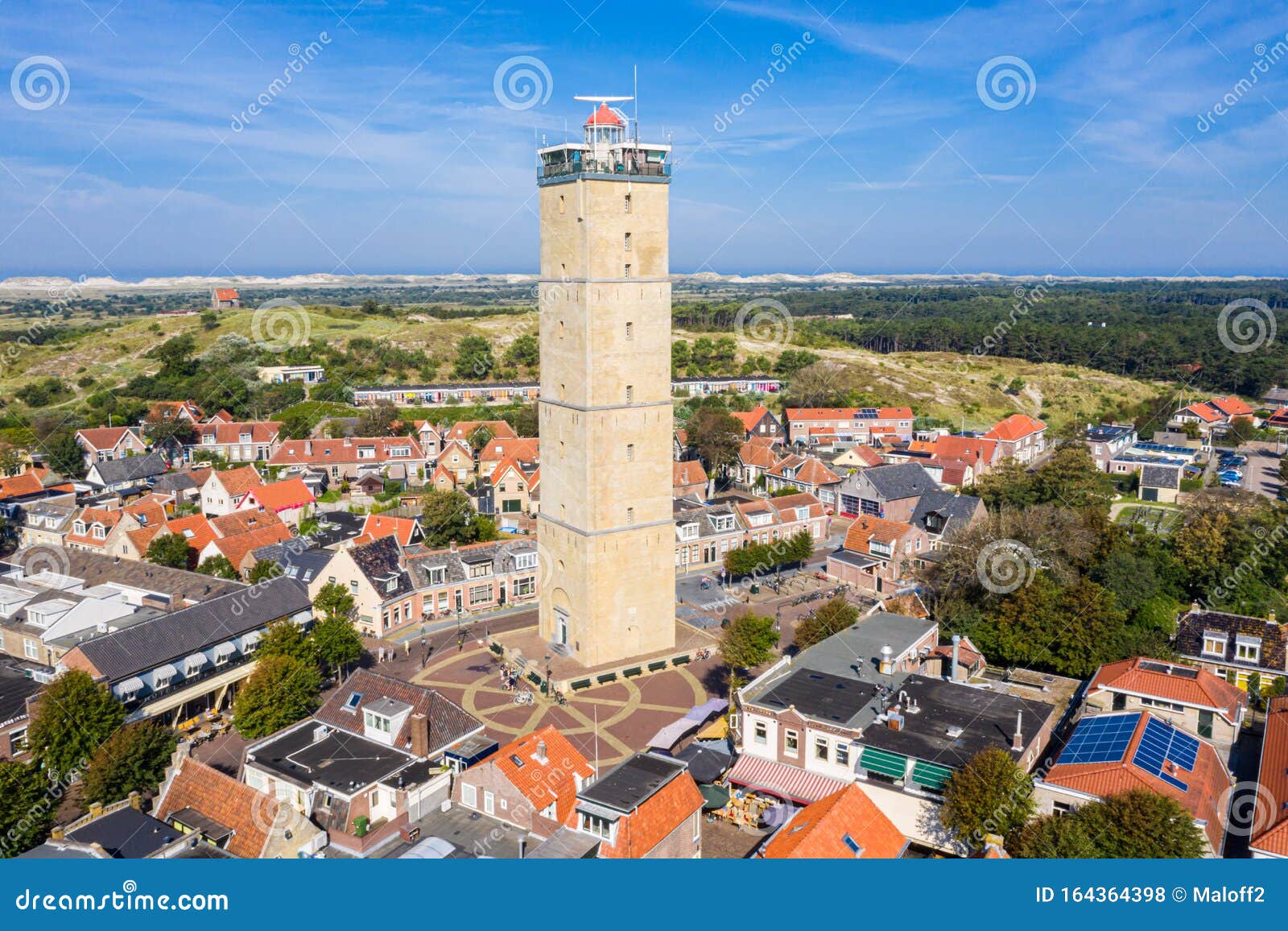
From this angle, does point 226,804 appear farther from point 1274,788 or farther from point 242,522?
point 242,522

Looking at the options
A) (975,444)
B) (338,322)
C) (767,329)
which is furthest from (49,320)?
(975,444)

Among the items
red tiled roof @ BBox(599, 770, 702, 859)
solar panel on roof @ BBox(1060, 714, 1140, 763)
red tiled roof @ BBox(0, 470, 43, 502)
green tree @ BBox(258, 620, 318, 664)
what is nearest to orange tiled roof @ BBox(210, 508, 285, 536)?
red tiled roof @ BBox(0, 470, 43, 502)

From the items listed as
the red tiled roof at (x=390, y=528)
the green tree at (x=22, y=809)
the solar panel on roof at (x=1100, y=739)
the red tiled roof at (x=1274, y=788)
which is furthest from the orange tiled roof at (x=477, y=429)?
the red tiled roof at (x=1274, y=788)

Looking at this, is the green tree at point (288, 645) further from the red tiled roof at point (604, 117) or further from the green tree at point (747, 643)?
the red tiled roof at point (604, 117)

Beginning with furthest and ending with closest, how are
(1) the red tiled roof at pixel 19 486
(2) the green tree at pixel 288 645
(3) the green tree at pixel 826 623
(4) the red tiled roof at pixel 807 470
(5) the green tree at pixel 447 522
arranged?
(4) the red tiled roof at pixel 807 470 → (1) the red tiled roof at pixel 19 486 → (5) the green tree at pixel 447 522 → (3) the green tree at pixel 826 623 → (2) the green tree at pixel 288 645

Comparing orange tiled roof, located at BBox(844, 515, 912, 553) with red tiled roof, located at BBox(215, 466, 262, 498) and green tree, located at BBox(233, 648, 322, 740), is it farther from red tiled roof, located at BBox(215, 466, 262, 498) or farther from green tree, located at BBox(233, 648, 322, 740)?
red tiled roof, located at BBox(215, 466, 262, 498)
